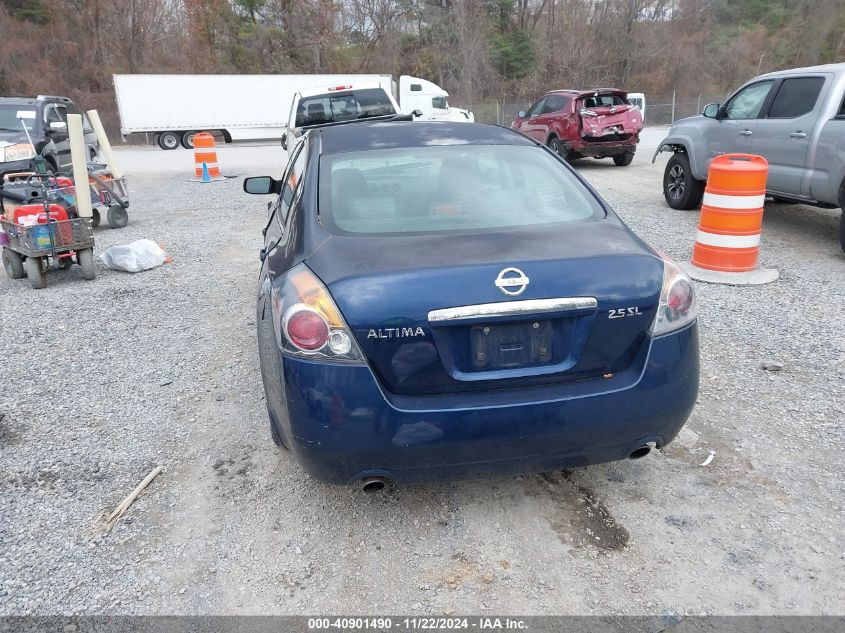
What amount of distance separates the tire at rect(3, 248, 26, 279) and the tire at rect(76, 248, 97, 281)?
0.70 meters

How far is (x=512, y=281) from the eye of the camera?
2.50 meters

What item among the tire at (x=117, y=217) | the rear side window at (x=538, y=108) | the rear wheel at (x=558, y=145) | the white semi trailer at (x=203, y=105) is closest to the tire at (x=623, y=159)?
the rear wheel at (x=558, y=145)

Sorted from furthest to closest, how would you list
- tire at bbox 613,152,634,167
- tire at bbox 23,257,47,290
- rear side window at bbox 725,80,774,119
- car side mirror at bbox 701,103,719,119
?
tire at bbox 613,152,634,167 → car side mirror at bbox 701,103,719,119 → rear side window at bbox 725,80,774,119 → tire at bbox 23,257,47,290

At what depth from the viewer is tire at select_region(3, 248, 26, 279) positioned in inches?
286

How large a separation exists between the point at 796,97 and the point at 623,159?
834cm

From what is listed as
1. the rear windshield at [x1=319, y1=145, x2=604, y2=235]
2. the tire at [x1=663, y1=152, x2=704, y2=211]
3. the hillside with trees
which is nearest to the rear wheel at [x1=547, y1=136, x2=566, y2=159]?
the tire at [x1=663, y1=152, x2=704, y2=211]

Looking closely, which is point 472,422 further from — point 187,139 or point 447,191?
point 187,139

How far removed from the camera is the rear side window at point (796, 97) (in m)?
7.59

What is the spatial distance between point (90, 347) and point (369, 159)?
3.15m

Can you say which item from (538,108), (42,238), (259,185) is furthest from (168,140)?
(259,185)

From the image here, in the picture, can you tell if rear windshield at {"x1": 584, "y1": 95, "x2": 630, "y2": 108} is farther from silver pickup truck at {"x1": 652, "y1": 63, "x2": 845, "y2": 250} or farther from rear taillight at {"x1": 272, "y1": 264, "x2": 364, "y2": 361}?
rear taillight at {"x1": 272, "y1": 264, "x2": 364, "y2": 361}

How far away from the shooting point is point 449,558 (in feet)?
9.02

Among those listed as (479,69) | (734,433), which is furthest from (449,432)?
(479,69)

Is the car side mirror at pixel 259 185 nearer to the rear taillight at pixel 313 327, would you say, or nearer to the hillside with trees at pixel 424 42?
the rear taillight at pixel 313 327
